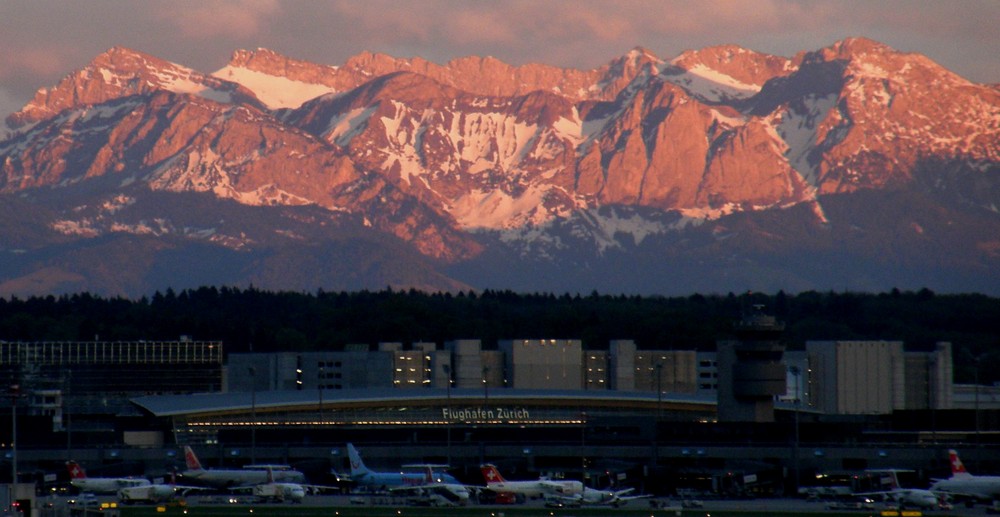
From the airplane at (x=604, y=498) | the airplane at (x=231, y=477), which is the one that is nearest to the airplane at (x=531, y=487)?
the airplane at (x=604, y=498)

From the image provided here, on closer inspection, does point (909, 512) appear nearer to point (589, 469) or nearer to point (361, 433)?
point (589, 469)

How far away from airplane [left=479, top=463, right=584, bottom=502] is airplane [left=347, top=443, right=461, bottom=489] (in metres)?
7.22

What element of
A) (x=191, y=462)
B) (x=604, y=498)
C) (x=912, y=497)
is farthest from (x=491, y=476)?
(x=912, y=497)

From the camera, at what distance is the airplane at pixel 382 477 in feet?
531

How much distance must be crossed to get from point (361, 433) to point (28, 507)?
87.5 meters

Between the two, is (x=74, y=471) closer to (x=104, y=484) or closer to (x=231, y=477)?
(x=104, y=484)

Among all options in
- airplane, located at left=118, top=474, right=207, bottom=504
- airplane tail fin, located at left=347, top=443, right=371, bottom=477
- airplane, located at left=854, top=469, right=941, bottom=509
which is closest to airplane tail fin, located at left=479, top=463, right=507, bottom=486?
airplane tail fin, located at left=347, top=443, right=371, bottom=477

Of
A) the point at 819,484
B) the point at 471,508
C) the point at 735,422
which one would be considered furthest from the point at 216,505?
the point at 735,422

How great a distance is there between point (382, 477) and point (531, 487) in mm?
17306

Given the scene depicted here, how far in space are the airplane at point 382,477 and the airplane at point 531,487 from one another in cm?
722

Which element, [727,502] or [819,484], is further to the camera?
[819,484]

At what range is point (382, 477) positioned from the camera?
165500 mm

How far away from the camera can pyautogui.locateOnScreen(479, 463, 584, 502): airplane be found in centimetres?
15050

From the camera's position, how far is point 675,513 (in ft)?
435
